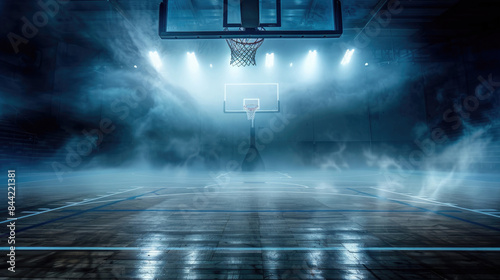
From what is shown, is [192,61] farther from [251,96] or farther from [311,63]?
[311,63]

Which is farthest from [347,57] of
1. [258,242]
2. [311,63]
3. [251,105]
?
[258,242]

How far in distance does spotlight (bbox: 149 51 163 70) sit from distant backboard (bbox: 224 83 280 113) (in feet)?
12.7

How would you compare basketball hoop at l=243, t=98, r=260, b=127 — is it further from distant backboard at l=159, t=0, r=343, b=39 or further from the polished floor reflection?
the polished floor reflection

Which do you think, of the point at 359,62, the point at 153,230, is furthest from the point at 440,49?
the point at 153,230

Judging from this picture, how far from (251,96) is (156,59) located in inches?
206

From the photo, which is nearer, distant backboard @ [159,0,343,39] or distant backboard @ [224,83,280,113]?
distant backboard @ [159,0,343,39]

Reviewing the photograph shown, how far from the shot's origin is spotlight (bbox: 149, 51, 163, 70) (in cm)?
1115

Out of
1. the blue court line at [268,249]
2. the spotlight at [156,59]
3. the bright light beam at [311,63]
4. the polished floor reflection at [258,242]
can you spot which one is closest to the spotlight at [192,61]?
the spotlight at [156,59]

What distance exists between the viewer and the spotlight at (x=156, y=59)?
36.6 ft

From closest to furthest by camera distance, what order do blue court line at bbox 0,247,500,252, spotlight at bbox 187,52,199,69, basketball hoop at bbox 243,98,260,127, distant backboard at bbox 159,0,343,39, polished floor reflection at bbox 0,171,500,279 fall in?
1. polished floor reflection at bbox 0,171,500,279
2. blue court line at bbox 0,247,500,252
3. distant backboard at bbox 159,0,343,39
4. basketball hoop at bbox 243,98,260,127
5. spotlight at bbox 187,52,199,69

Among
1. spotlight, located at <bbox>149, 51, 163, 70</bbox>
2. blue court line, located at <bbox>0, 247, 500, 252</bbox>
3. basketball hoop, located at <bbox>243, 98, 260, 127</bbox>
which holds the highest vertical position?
spotlight, located at <bbox>149, 51, 163, 70</bbox>

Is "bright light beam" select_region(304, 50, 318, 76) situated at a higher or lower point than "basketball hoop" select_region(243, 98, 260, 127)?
higher

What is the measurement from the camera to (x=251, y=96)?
1088 cm

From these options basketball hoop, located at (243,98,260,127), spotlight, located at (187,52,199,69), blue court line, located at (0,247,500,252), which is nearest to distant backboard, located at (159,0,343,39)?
blue court line, located at (0,247,500,252)
